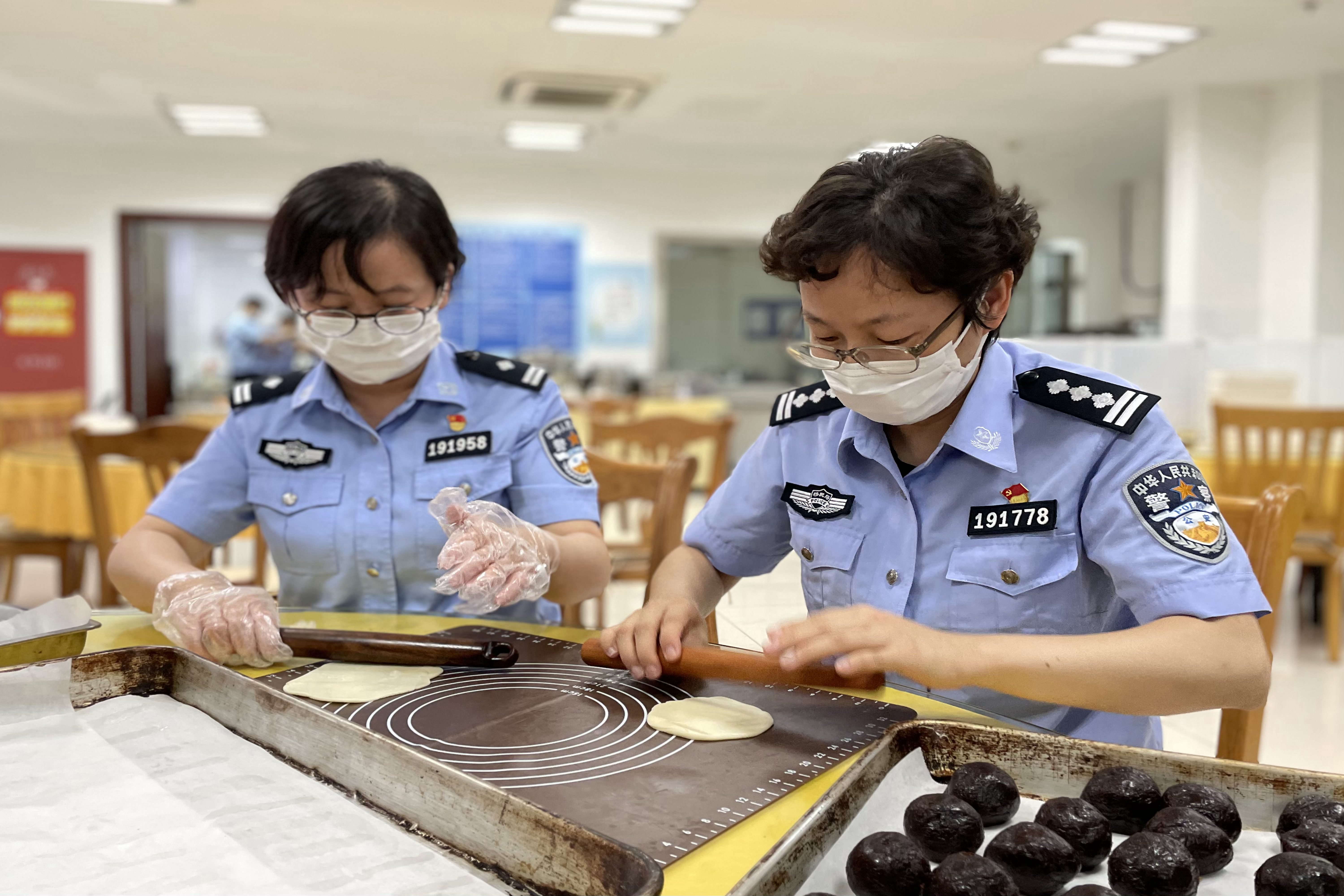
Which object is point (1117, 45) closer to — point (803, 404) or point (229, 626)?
point (803, 404)

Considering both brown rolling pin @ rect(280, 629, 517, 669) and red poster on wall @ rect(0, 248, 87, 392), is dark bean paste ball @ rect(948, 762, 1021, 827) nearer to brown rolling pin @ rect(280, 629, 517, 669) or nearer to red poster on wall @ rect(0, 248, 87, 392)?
brown rolling pin @ rect(280, 629, 517, 669)

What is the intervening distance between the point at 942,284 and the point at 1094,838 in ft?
1.92

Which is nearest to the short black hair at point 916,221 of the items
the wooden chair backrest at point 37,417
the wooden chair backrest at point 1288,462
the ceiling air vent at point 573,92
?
the wooden chair backrest at point 1288,462

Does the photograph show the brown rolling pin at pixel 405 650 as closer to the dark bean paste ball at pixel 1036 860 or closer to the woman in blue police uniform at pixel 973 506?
the woman in blue police uniform at pixel 973 506

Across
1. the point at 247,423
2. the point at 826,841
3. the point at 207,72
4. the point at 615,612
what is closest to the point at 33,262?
the point at 207,72

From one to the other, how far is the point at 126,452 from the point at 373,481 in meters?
1.55

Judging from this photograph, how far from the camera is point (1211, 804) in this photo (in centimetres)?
76

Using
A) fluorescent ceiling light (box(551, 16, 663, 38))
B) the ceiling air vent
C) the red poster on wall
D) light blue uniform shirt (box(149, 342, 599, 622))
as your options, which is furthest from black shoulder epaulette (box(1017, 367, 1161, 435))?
the red poster on wall

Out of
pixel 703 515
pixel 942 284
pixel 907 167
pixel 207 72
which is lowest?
pixel 703 515

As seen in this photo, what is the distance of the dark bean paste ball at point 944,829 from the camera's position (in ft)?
2.43

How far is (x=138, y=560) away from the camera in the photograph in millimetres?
1507

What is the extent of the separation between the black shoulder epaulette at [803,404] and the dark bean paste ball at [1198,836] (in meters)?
0.69

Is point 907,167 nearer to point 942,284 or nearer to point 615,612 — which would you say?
point 942,284

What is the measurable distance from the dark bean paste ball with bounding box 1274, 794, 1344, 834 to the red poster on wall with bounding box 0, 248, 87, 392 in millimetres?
8585
